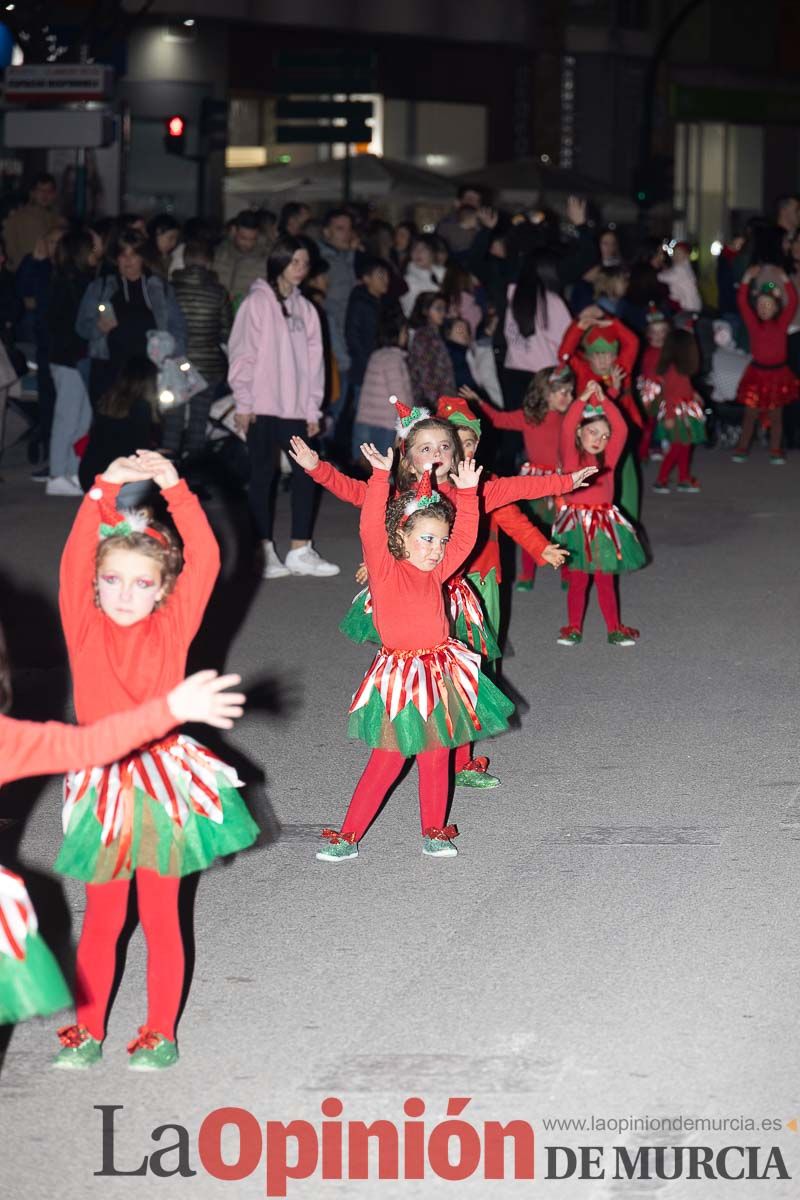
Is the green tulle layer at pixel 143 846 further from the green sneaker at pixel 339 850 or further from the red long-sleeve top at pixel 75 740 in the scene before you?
the green sneaker at pixel 339 850

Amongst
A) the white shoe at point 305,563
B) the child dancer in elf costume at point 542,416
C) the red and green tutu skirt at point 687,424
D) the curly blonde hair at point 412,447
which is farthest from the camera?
the red and green tutu skirt at point 687,424

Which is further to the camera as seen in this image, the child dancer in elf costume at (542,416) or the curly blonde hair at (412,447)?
the child dancer in elf costume at (542,416)

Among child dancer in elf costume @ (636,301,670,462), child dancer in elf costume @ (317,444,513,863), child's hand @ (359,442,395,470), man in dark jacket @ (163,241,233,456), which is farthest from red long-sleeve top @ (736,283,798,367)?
child dancer in elf costume @ (317,444,513,863)

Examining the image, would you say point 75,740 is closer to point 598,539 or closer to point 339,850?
point 339,850

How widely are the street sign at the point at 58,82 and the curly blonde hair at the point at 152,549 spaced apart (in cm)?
1654

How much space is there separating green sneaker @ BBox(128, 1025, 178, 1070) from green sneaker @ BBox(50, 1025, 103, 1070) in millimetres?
90

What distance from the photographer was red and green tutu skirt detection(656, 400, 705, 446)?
15.6 metres

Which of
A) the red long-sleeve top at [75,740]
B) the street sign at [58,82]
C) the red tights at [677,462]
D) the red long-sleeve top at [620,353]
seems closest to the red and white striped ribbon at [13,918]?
the red long-sleeve top at [75,740]

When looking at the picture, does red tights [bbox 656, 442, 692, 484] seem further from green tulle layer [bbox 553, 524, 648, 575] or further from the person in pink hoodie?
green tulle layer [bbox 553, 524, 648, 575]

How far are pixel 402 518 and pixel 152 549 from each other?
177 centimetres

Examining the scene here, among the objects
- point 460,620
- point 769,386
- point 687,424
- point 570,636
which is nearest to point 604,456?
point 570,636

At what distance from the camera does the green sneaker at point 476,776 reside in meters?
7.46

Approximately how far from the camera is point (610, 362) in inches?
472

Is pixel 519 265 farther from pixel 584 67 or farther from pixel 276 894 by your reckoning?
pixel 584 67
